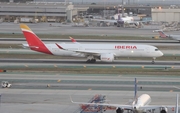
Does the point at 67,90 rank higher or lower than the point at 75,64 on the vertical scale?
higher

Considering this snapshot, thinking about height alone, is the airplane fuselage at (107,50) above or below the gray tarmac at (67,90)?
above

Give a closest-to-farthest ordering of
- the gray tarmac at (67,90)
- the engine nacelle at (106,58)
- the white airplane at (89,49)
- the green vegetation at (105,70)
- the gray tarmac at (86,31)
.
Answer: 1. the gray tarmac at (67,90)
2. the green vegetation at (105,70)
3. the engine nacelle at (106,58)
4. the white airplane at (89,49)
5. the gray tarmac at (86,31)

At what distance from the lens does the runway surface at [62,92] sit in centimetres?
Answer: 4922

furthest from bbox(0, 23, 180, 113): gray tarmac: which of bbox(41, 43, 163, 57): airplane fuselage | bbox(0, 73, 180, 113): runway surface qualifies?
bbox(41, 43, 163, 57): airplane fuselage

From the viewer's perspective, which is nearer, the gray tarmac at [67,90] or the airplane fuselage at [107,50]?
the gray tarmac at [67,90]

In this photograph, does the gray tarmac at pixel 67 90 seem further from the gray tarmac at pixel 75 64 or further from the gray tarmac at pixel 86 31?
the gray tarmac at pixel 86 31

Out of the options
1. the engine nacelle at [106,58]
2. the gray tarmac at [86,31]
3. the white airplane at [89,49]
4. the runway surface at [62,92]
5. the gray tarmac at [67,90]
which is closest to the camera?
the runway surface at [62,92]

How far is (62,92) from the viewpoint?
5603 cm

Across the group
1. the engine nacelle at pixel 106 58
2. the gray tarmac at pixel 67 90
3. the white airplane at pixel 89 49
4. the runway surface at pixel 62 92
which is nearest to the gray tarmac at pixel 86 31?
the white airplane at pixel 89 49

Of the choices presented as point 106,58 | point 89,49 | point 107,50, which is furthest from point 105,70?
point 89,49

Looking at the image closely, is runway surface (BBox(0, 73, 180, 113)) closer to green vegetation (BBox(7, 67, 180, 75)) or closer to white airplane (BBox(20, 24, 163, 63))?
green vegetation (BBox(7, 67, 180, 75))

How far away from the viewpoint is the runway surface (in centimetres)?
4922

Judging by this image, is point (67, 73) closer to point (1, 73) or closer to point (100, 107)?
point (1, 73)

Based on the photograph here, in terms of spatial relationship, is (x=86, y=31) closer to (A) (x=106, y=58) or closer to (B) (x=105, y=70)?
(A) (x=106, y=58)
